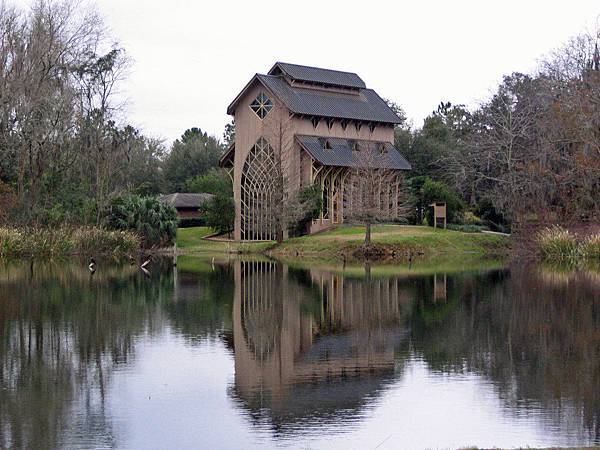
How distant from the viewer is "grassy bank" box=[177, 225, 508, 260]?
55.4 m

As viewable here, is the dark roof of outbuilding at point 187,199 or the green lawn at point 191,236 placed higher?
the dark roof of outbuilding at point 187,199

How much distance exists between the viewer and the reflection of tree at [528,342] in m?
16.1

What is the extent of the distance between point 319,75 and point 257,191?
29.6 feet

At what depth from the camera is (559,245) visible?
169ft

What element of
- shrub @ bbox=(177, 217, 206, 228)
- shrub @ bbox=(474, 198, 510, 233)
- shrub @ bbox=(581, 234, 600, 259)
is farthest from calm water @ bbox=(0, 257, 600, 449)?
shrub @ bbox=(177, 217, 206, 228)

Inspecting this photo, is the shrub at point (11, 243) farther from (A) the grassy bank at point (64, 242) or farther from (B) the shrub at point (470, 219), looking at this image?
(B) the shrub at point (470, 219)

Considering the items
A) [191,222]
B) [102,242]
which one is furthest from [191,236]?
[102,242]

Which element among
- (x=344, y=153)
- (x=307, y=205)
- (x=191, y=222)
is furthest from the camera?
(x=191, y=222)

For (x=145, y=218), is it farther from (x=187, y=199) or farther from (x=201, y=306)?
(x=201, y=306)

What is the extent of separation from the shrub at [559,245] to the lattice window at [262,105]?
20118mm

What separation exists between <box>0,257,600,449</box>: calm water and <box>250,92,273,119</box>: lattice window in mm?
30959

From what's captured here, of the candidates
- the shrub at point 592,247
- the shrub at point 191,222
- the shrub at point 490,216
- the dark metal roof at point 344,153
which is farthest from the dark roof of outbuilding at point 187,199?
the shrub at point 592,247

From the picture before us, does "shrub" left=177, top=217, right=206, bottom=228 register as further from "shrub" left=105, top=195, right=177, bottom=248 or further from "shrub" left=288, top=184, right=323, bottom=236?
"shrub" left=105, top=195, right=177, bottom=248

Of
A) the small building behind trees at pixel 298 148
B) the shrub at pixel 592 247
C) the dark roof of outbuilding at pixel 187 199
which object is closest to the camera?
the shrub at pixel 592 247
